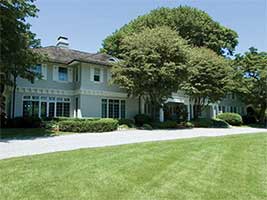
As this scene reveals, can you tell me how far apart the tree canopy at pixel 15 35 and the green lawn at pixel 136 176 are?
8536 millimetres

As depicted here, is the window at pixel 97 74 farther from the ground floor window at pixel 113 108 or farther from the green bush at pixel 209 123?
the green bush at pixel 209 123

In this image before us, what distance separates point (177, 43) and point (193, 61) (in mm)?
5455

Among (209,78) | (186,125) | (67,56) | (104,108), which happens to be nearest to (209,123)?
(186,125)

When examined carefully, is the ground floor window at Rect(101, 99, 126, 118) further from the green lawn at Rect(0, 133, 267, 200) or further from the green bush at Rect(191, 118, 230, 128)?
the green lawn at Rect(0, 133, 267, 200)

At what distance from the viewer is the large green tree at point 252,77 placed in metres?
33.1

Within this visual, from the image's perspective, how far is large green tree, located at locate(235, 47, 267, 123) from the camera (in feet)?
109

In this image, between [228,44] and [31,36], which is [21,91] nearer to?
[31,36]

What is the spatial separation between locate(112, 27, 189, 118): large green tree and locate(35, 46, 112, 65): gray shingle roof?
7.91 ft

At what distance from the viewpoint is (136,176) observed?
21.4 feet

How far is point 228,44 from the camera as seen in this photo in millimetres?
41438

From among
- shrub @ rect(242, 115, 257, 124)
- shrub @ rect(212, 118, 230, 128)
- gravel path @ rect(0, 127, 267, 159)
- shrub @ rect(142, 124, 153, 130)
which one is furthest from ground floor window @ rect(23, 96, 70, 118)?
shrub @ rect(242, 115, 257, 124)

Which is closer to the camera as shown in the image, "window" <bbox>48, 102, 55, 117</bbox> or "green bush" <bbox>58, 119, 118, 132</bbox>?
"green bush" <bbox>58, 119, 118, 132</bbox>

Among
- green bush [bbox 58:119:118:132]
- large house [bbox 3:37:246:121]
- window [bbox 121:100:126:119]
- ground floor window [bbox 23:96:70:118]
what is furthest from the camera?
window [bbox 121:100:126:119]

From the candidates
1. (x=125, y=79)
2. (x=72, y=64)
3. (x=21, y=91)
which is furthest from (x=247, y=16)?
(x=21, y=91)
